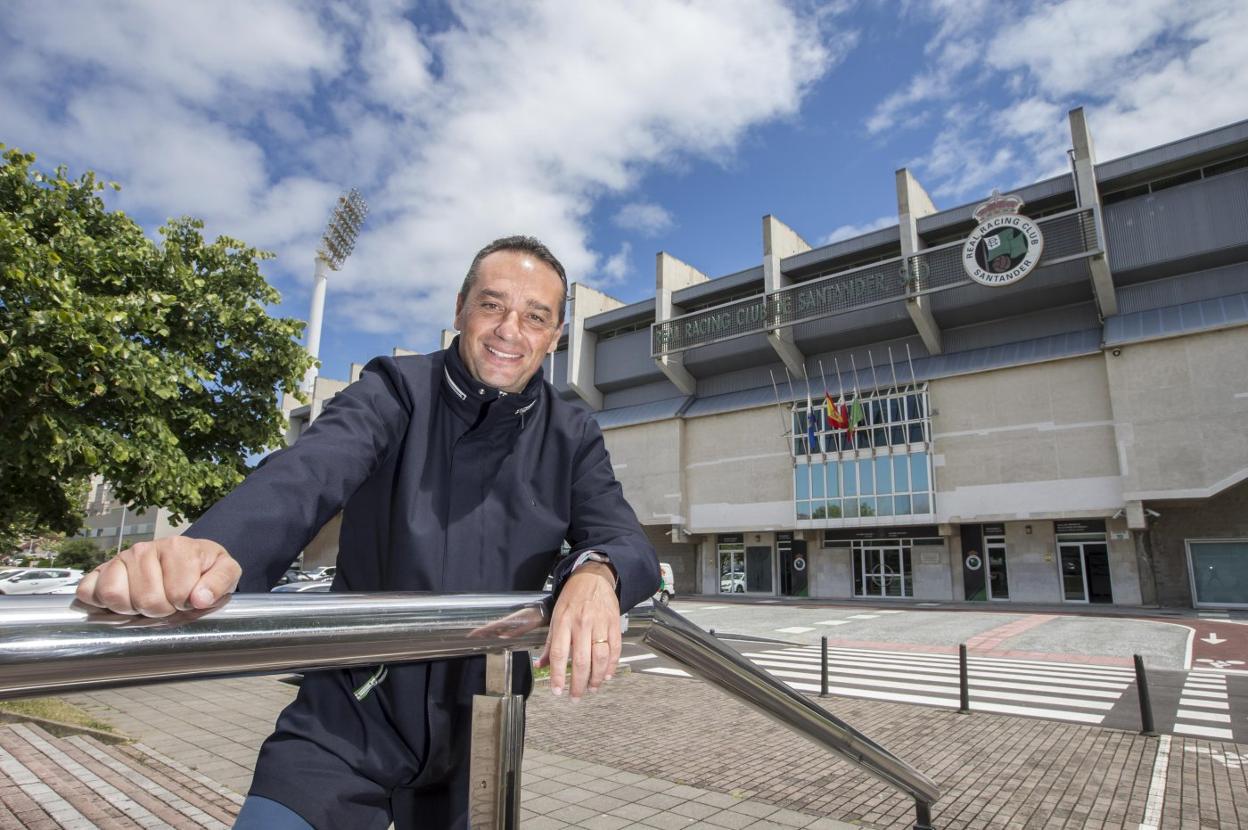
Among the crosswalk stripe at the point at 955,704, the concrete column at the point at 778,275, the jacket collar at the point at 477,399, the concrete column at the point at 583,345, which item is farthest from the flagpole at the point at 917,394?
the jacket collar at the point at 477,399

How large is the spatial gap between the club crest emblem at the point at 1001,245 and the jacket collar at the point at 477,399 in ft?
102

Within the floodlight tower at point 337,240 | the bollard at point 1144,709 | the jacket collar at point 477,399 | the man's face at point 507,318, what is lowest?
the bollard at point 1144,709

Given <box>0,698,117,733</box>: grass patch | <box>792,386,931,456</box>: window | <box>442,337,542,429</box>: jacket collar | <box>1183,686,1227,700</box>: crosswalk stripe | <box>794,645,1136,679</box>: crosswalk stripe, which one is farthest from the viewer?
<box>792,386,931,456</box>: window

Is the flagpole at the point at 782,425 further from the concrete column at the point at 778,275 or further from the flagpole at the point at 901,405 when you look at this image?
the flagpole at the point at 901,405

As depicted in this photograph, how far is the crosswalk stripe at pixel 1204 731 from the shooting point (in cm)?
697

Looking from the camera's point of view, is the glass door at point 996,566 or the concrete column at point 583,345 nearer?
the glass door at point 996,566

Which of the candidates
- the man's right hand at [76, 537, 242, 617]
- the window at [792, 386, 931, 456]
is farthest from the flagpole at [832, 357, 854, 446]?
the man's right hand at [76, 537, 242, 617]

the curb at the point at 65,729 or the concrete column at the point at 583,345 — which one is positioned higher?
the concrete column at the point at 583,345

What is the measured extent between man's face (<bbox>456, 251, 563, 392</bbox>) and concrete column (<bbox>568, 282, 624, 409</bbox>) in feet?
134

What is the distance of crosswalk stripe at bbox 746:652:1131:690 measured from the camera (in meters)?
10.4

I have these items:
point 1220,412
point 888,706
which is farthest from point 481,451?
point 1220,412

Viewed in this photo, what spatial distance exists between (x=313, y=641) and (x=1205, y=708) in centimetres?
1100

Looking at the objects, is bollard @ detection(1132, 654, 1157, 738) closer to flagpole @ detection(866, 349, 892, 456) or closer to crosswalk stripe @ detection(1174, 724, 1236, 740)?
crosswalk stripe @ detection(1174, 724, 1236, 740)

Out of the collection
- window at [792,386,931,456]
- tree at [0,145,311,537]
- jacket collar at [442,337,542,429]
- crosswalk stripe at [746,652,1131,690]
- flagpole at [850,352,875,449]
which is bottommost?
crosswalk stripe at [746,652,1131,690]
